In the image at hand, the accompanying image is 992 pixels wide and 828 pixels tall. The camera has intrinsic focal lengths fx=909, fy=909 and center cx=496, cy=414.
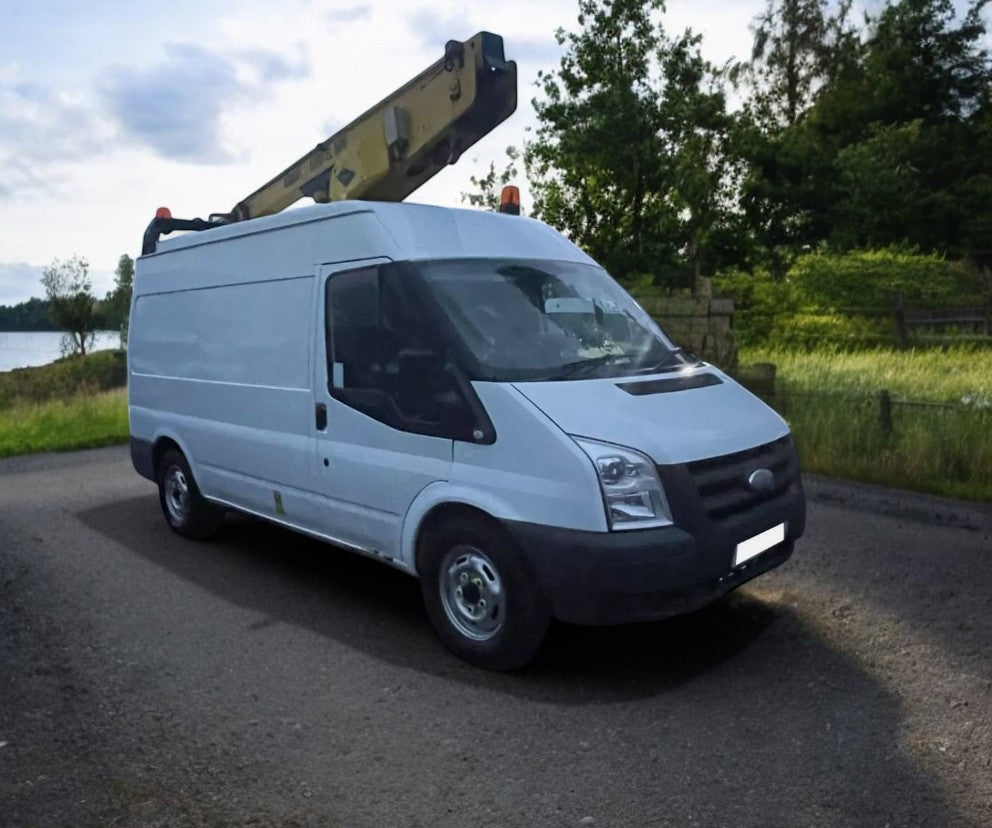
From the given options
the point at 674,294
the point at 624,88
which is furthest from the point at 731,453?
the point at 624,88

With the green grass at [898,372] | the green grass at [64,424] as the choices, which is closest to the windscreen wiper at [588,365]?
the green grass at [898,372]

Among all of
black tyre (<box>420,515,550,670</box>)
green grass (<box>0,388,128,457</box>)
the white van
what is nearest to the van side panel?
the white van

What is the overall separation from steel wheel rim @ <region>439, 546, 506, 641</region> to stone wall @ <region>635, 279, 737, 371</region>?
9364 mm

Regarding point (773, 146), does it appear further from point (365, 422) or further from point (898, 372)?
point (365, 422)

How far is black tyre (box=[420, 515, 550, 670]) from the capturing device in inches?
168

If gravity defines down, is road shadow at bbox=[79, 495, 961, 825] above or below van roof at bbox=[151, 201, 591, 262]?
below

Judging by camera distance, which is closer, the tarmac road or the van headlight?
the tarmac road

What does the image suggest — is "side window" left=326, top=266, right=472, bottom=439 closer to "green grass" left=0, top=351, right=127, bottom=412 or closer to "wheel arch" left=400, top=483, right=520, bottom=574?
"wheel arch" left=400, top=483, right=520, bottom=574

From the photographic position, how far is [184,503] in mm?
7055

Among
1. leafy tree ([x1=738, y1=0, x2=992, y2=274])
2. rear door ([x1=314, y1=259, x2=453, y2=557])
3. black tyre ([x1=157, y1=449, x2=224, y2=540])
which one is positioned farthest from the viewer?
leafy tree ([x1=738, y1=0, x2=992, y2=274])

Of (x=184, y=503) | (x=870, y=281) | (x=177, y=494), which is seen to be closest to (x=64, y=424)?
(x=177, y=494)

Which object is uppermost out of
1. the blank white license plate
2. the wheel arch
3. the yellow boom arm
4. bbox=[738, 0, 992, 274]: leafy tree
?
bbox=[738, 0, 992, 274]: leafy tree

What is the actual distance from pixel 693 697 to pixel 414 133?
17.5 ft

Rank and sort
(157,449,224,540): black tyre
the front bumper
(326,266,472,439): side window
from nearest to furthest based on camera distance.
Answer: the front bumper
(326,266,472,439): side window
(157,449,224,540): black tyre
